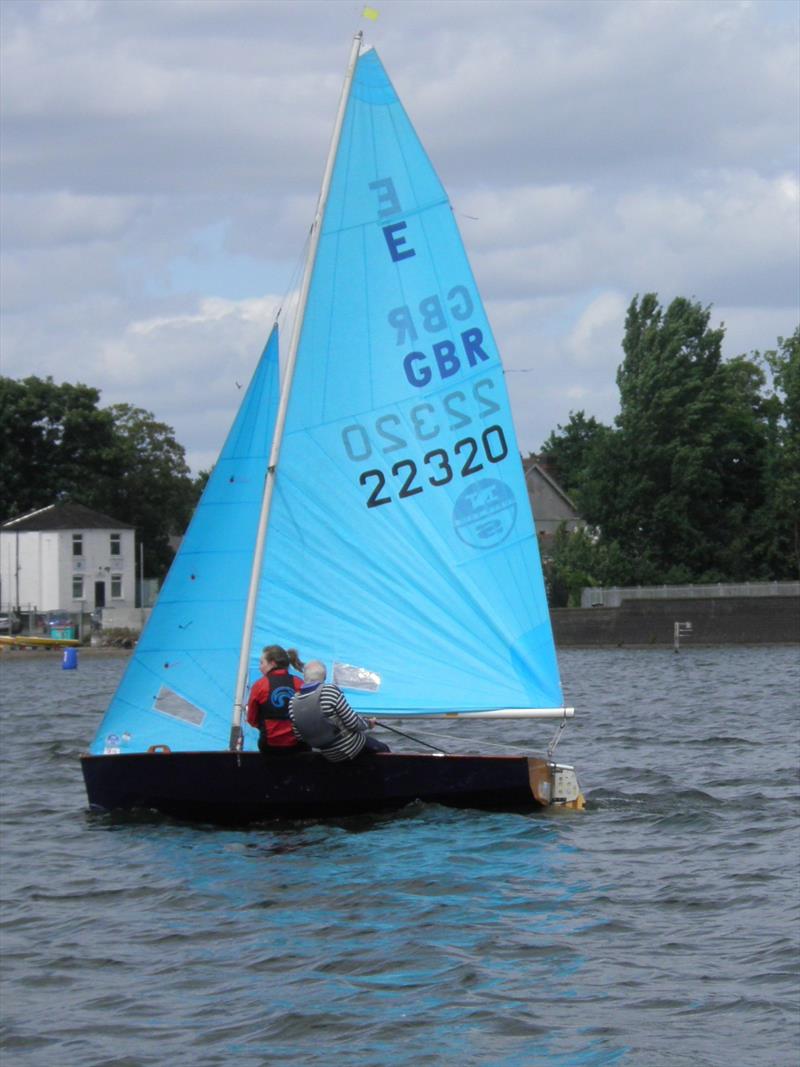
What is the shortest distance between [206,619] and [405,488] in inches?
78.0

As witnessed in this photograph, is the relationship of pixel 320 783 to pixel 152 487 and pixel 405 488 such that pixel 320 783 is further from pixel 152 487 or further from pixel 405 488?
pixel 152 487

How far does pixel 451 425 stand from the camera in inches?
560

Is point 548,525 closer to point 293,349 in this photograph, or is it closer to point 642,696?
point 642,696

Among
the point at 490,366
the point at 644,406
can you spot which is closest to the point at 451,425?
the point at 490,366

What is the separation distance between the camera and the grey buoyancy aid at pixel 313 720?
12.8 m

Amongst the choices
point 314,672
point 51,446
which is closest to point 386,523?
point 314,672

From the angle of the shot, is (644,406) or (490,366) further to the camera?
(644,406)

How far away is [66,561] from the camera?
79.6 metres

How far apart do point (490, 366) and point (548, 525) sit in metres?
87.1

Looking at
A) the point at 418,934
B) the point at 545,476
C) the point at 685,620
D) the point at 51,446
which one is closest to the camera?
the point at 418,934

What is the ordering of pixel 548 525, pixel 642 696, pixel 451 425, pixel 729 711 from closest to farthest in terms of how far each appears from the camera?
pixel 451 425, pixel 729 711, pixel 642 696, pixel 548 525

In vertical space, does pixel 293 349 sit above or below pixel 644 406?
below

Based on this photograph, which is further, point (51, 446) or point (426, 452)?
point (51, 446)

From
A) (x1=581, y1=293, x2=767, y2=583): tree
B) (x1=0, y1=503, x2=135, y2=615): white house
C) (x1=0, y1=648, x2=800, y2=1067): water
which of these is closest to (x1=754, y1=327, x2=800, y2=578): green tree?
A: (x1=581, y1=293, x2=767, y2=583): tree
